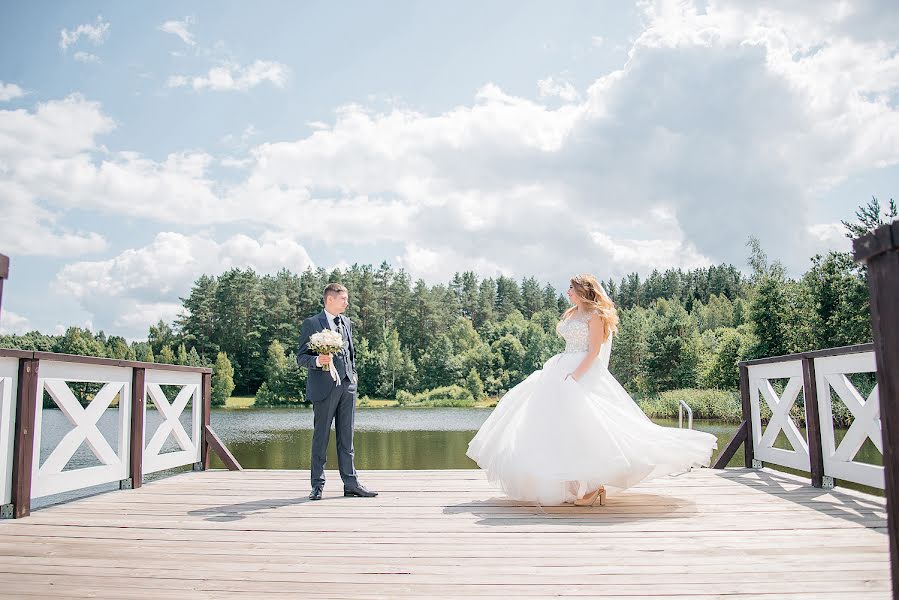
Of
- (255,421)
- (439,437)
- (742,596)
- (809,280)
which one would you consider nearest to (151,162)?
(255,421)

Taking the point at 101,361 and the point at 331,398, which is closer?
the point at 331,398

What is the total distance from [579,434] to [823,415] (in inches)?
86.2

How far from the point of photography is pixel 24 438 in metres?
4.18

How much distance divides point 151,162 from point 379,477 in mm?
46062

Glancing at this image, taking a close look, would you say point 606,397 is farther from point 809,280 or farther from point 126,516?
point 809,280

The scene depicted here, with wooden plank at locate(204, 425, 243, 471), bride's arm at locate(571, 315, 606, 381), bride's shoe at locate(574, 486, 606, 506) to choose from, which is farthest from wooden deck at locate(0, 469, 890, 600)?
wooden plank at locate(204, 425, 243, 471)

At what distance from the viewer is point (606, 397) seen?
4.63 meters

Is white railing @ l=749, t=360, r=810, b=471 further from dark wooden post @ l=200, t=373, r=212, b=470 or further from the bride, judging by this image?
dark wooden post @ l=200, t=373, r=212, b=470

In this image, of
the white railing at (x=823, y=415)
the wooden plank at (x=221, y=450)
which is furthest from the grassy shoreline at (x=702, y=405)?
the wooden plank at (x=221, y=450)

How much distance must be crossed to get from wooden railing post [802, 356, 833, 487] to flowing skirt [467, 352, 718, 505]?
974mm

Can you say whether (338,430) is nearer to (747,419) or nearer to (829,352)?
(829,352)

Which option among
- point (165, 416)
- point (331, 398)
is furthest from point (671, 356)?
point (331, 398)

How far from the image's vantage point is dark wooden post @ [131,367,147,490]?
212 inches

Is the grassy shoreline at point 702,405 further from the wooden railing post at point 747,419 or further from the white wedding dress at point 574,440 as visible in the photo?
the white wedding dress at point 574,440
